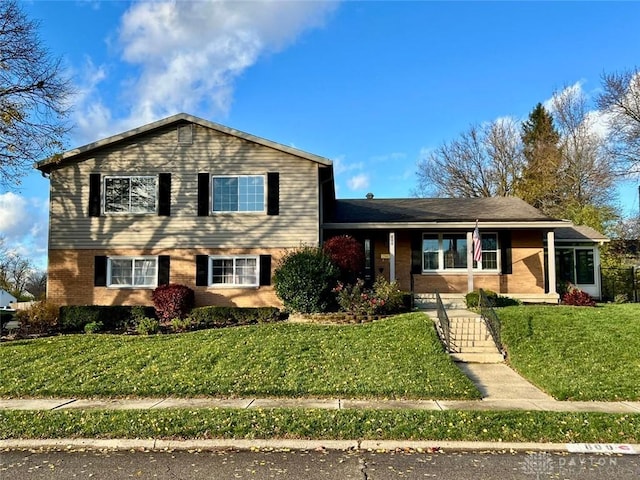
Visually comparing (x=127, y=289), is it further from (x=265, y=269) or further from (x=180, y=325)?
(x=265, y=269)

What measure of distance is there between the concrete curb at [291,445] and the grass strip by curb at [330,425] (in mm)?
112

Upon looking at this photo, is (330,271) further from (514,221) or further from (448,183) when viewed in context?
(448,183)

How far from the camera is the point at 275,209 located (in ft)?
56.1

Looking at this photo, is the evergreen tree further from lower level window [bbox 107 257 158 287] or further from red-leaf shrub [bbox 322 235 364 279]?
lower level window [bbox 107 257 158 287]

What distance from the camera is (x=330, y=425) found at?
640cm

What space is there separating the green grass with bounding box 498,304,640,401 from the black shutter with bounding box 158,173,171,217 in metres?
11.5

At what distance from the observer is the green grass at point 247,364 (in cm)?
840

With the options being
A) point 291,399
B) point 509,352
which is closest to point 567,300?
point 509,352

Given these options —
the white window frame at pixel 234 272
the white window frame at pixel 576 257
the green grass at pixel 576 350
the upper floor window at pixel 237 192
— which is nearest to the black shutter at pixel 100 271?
the white window frame at pixel 234 272

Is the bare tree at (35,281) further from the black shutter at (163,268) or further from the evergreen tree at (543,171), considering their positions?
the evergreen tree at (543,171)

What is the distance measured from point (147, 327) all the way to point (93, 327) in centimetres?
197

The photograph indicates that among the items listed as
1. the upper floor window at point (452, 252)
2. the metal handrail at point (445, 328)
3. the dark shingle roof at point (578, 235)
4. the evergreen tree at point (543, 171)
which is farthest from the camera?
the evergreen tree at point (543, 171)

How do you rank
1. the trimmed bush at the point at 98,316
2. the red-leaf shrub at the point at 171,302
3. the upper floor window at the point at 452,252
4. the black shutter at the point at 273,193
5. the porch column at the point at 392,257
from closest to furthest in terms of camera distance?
1. the trimmed bush at the point at 98,316
2. the red-leaf shrub at the point at 171,302
3. the black shutter at the point at 273,193
4. the porch column at the point at 392,257
5. the upper floor window at the point at 452,252

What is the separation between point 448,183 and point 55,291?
110ft
